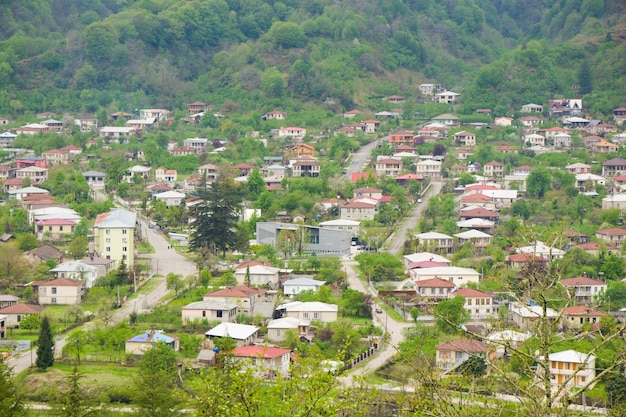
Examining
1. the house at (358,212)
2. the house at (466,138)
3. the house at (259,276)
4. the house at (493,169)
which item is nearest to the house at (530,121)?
the house at (466,138)

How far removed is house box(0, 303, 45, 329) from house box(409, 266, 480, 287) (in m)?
8.17

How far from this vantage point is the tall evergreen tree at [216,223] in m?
27.9

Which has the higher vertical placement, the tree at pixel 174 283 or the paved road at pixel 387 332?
the tree at pixel 174 283

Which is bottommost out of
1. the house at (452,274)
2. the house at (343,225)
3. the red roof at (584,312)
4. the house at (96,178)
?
the red roof at (584,312)

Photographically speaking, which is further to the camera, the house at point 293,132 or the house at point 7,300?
the house at point 293,132

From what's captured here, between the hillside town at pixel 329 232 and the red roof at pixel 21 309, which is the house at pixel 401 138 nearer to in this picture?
the hillside town at pixel 329 232

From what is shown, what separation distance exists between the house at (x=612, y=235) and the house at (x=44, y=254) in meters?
13.2

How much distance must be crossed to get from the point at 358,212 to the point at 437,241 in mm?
3848

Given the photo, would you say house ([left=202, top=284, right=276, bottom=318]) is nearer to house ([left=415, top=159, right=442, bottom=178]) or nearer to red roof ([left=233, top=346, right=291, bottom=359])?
red roof ([left=233, top=346, right=291, bottom=359])

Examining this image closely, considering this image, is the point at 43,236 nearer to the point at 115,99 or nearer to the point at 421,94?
the point at 115,99

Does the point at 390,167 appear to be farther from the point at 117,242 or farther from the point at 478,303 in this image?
the point at 478,303

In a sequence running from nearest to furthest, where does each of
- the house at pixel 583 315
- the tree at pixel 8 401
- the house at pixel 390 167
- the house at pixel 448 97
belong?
the tree at pixel 8 401 → the house at pixel 583 315 → the house at pixel 390 167 → the house at pixel 448 97

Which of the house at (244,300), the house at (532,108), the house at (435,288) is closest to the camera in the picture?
the house at (244,300)

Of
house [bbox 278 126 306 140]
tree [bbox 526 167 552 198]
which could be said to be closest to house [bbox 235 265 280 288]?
tree [bbox 526 167 552 198]
